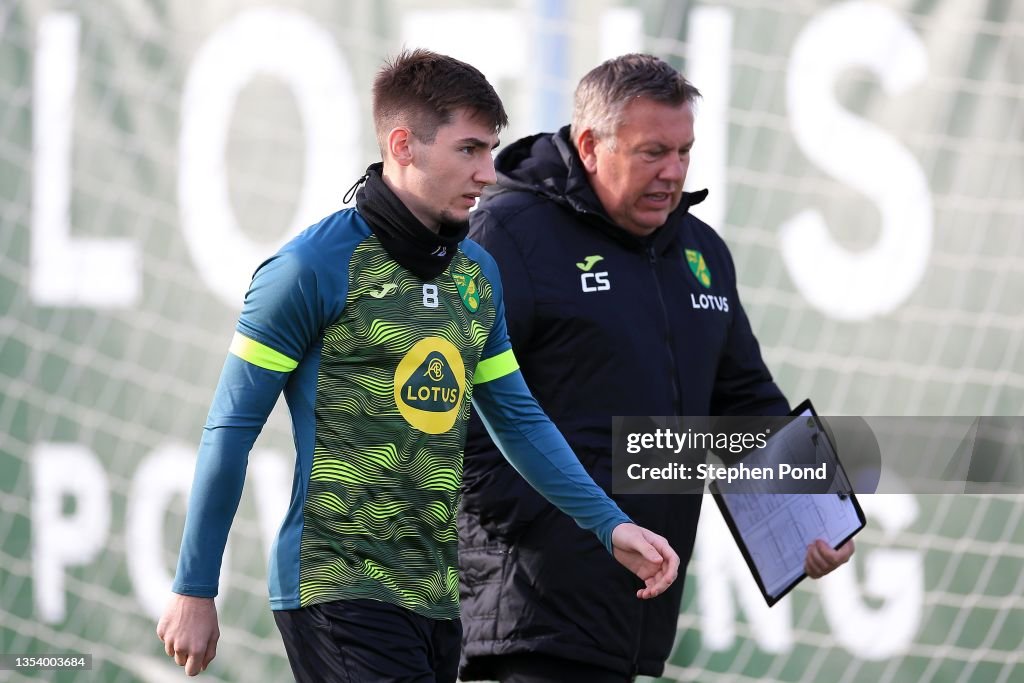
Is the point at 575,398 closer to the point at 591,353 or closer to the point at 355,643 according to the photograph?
the point at 591,353

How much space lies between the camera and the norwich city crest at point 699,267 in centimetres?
319

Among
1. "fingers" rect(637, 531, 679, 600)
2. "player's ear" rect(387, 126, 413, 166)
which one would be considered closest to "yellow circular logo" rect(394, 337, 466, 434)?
"player's ear" rect(387, 126, 413, 166)

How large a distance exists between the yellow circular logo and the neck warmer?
137 mm

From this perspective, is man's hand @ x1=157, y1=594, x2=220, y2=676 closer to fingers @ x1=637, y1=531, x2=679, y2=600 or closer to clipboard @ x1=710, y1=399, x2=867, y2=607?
fingers @ x1=637, y1=531, x2=679, y2=600

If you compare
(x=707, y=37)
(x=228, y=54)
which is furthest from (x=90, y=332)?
(x=707, y=37)

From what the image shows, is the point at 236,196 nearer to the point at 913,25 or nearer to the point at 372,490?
the point at 913,25

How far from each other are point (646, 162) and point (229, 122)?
7.65 feet

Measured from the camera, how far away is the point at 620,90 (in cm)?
307

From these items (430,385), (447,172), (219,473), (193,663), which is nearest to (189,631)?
(193,663)

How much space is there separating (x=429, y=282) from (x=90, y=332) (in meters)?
2.91

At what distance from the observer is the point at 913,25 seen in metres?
4.38

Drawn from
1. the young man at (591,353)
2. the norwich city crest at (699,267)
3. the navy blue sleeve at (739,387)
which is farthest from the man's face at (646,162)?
the navy blue sleeve at (739,387)

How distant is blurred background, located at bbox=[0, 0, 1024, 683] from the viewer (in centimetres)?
434

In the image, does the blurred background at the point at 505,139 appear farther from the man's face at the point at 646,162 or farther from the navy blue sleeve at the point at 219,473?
the navy blue sleeve at the point at 219,473
